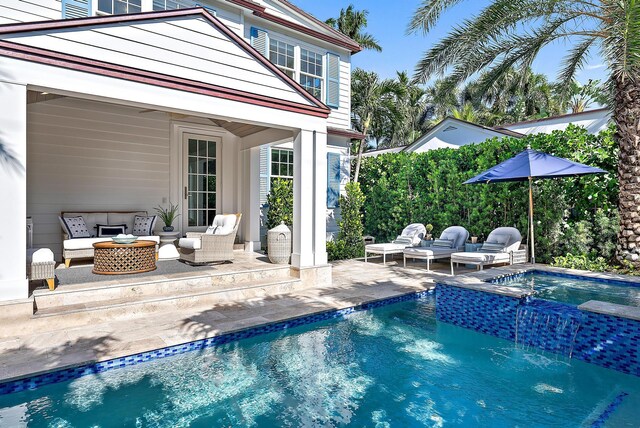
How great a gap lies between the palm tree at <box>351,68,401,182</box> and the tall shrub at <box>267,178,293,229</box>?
3955 millimetres

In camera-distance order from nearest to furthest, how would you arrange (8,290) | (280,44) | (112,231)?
(8,290), (112,231), (280,44)

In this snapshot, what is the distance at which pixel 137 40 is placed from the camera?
571cm

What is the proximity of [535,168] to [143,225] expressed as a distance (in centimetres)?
852

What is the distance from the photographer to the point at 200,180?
1056 cm

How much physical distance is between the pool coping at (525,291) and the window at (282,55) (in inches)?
313

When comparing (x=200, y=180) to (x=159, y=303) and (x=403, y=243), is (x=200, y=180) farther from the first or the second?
(x=403, y=243)

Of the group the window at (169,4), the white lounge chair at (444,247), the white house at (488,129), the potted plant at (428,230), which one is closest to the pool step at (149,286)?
the white lounge chair at (444,247)

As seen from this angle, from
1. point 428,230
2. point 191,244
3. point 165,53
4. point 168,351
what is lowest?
point 168,351

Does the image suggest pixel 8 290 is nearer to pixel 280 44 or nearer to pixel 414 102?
pixel 280 44

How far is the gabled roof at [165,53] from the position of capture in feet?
16.5

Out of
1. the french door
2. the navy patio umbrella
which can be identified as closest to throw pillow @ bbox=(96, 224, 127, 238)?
the french door

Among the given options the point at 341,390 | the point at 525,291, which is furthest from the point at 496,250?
the point at 341,390

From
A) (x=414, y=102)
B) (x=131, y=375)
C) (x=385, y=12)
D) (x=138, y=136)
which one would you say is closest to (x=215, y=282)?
(x=131, y=375)

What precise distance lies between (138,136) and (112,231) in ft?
8.00
